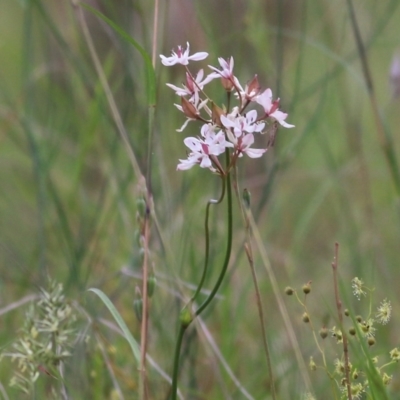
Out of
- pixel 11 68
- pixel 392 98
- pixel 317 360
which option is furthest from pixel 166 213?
pixel 11 68

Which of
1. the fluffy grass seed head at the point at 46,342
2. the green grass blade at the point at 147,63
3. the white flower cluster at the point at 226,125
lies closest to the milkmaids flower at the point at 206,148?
the white flower cluster at the point at 226,125

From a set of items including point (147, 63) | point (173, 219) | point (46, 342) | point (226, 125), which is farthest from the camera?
point (173, 219)

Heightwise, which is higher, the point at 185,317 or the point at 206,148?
the point at 206,148

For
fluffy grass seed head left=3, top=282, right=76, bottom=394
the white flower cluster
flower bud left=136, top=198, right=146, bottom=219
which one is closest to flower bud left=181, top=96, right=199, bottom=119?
the white flower cluster

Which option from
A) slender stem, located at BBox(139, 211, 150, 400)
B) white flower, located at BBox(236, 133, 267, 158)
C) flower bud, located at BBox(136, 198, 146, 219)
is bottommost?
slender stem, located at BBox(139, 211, 150, 400)

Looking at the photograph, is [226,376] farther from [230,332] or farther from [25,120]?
[25,120]

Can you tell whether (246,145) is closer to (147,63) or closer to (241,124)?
(241,124)

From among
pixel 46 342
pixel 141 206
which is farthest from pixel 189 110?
pixel 46 342

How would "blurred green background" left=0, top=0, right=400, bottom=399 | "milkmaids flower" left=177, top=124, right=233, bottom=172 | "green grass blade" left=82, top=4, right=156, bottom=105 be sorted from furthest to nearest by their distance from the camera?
"blurred green background" left=0, top=0, right=400, bottom=399
"green grass blade" left=82, top=4, right=156, bottom=105
"milkmaids flower" left=177, top=124, right=233, bottom=172

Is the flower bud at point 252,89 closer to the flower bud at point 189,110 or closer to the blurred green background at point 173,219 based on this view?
the flower bud at point 189,110

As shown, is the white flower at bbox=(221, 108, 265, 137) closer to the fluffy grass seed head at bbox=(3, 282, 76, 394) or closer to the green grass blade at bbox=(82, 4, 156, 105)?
the green grass blade at bbox=(82, 4, 156, 105)

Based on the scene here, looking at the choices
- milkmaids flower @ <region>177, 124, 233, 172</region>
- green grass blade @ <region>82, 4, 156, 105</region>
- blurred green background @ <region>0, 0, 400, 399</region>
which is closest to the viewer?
milkmaids flower @ <region>177, 124, 233, 172</region>

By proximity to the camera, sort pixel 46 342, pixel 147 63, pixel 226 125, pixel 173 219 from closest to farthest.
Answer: pixel 226 125, pixel 147 63, pixel 46 342, pixel 173 219
